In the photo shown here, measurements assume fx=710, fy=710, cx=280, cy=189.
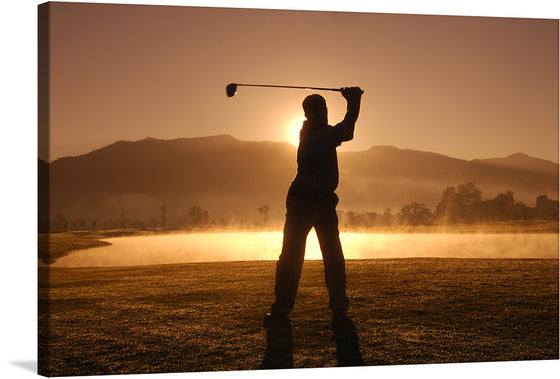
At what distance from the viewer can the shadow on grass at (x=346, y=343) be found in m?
5.50

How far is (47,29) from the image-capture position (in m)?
5.73

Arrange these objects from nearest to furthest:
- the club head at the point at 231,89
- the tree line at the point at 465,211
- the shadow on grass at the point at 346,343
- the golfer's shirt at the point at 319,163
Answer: the shadow on grass at the point at 346,343
the golfer's shirt at the point at 319,163
the club head at the point at 231,89
the tree line at the point at 465,211

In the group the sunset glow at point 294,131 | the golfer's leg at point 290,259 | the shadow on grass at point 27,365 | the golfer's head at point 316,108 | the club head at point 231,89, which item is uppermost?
the club head at point 231,89

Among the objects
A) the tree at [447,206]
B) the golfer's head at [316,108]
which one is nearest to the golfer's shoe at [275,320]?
the golfer's head at [316,108]

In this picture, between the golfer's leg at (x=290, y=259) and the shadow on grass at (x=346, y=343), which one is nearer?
the shadow on grass at (x=346, y=343)

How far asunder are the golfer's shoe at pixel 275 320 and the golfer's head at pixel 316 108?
5.44 feet

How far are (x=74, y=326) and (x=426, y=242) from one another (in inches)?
156

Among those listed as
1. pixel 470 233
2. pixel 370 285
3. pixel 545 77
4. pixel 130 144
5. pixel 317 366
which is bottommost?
pixel 317 366

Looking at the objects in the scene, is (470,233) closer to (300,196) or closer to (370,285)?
(370,285)

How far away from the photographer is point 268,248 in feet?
23.3

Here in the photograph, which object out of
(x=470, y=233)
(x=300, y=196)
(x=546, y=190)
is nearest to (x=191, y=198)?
(x=300, y=196)

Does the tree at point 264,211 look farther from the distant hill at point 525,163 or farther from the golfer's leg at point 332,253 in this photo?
the distant hill at point 525,163

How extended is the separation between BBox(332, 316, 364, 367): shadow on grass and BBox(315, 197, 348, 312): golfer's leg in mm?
131

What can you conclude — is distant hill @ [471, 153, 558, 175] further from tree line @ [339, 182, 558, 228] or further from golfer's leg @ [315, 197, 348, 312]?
golfer's leg @ [315, 197, 348, 312]
